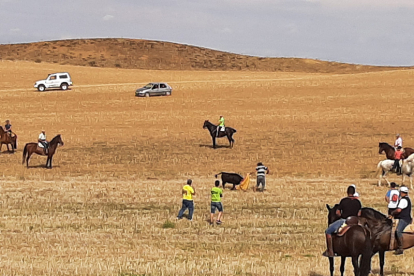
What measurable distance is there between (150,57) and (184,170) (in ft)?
250

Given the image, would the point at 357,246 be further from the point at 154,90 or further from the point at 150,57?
the point at 150,57

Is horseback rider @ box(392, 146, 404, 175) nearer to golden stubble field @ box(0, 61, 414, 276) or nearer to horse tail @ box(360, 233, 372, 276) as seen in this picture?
golden stubble field @ box(0, 61, 414, 276)

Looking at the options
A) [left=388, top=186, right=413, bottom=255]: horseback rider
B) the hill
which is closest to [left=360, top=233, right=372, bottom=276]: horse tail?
[left=388, top=186, right=413, bottom=255]: horseback rider

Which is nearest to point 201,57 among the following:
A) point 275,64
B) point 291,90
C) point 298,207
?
point 275,64

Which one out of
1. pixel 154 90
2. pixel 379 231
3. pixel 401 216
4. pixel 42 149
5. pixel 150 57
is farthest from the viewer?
pixel 150 57

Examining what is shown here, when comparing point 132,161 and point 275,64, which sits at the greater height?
point 275,64

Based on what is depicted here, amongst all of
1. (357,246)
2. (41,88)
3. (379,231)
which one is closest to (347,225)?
(357,246)

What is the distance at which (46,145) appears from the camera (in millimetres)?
35125

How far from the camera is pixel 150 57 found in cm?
10938

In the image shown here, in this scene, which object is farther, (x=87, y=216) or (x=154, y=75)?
(x=154, y=75)

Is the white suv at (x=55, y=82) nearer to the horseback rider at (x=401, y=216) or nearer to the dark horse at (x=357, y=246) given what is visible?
the horseback rider at (x=401, y=216)

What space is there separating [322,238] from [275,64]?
92573mm

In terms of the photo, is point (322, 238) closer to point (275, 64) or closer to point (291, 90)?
point (291, 90)

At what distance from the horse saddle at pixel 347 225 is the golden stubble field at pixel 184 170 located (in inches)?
64.2
